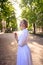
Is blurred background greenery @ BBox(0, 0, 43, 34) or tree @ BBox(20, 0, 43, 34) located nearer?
blurred background greenery @ BBox(0, 0, 43, 34)

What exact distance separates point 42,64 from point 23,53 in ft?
12.2

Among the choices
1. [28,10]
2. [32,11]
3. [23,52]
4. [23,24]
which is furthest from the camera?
[28,10]

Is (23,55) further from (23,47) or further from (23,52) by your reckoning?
(23,47)

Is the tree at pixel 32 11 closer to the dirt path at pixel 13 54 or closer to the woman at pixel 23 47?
the dirt path at pixel 13 54

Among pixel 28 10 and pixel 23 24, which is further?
pixel 28 10

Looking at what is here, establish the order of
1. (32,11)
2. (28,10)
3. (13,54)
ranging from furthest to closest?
(28,10), (32,11), (13,54)

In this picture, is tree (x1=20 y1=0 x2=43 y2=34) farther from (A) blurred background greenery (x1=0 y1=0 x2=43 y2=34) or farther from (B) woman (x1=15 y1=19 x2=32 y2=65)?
(B) woman (x1=15 y1=19 x2=32 y2=65)

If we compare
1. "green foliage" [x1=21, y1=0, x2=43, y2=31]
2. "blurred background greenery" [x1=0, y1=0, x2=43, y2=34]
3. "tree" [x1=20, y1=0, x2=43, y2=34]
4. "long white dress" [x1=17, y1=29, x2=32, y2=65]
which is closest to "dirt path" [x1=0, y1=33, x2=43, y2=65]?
"long white dress" [x1=17, y1=29, x2=32, y2=65]

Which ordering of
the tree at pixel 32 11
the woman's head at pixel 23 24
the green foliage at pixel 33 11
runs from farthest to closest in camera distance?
the tree at pixel 32 11 < the green foliage at pixel 33 11 < the woman's head at pixel 23 24

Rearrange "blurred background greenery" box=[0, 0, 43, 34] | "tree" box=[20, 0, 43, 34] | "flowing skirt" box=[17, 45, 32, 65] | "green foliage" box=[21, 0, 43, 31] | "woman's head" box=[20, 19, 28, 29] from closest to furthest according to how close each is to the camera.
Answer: "woman's head" box=[20, 19, 28, 29] < "flowing skirt" box=[17, 45, 32, 65] < "blurred background greenery" box=[0, 0, 43, 34] < "green foliage" box=[21, 0, 43, 31] < "tree" box=[20, 0, 43, 34]

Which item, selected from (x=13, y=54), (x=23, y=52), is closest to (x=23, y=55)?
(x=23, y=52)

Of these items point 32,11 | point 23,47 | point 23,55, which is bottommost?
point 32,11

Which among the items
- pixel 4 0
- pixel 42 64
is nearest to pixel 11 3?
pixel 4 0

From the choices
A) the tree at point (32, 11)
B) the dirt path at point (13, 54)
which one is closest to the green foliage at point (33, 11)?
the tree at point (32, 11)
